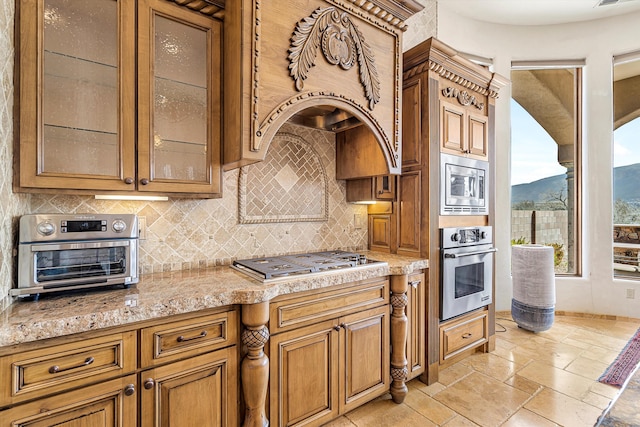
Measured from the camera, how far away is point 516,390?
2318 mm

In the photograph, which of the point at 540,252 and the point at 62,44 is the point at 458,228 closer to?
the point at 540,252

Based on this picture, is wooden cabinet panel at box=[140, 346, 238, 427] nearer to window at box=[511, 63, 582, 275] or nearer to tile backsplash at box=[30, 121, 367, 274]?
tile backsplash at box=[30, 121, 367, 274]

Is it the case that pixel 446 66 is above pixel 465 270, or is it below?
above

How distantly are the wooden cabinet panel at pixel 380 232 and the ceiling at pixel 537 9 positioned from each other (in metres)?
2.66

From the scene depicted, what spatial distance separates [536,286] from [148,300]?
3.58 meters

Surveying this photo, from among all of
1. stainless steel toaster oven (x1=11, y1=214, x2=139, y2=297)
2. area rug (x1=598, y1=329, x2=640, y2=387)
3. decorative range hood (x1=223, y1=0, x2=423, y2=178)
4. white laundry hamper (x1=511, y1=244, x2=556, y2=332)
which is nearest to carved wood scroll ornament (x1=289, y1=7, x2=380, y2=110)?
decorative range hood (x1=223, y1=0, x2=423, y2=178)

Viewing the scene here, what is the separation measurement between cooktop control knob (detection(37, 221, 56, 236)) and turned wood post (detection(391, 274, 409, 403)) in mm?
1868

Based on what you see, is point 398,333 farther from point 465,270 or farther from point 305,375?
point 465,270

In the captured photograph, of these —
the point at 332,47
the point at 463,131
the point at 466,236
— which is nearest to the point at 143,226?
the point at 332,47

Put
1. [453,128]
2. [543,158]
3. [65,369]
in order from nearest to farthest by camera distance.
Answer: [65,369]
[453,128]
[543,158]

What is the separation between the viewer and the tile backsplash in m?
1.81

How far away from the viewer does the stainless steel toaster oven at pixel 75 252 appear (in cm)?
130

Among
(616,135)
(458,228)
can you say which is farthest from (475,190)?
(616,135)

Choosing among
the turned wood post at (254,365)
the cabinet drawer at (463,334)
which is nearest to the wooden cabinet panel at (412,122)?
the cabinet drawer at (463,334)
